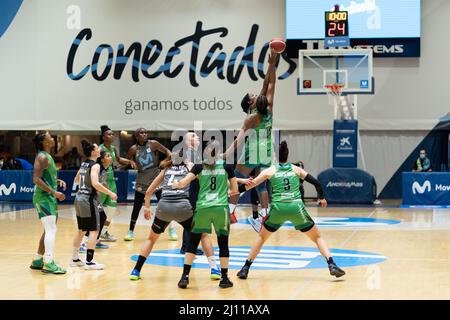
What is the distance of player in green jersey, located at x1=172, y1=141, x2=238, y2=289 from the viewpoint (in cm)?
747

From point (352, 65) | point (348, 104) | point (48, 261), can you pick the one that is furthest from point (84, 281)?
point (348, 104)

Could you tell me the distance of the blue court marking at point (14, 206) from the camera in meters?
19.2

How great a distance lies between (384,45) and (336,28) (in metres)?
4.85

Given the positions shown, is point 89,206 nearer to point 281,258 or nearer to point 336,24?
point 281,258

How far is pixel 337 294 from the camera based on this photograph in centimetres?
706

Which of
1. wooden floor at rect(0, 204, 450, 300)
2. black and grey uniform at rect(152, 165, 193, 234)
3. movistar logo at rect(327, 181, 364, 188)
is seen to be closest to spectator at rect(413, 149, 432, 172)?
movistar logo at rect(327, 181, 364, 188)

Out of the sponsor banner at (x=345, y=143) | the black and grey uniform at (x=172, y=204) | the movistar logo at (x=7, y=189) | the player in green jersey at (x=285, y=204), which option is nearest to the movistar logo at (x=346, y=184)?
the sponsor banner at (x=345, y=143)

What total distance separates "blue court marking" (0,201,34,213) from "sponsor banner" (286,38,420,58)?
10.5 m

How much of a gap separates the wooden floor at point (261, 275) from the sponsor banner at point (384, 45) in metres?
11.6

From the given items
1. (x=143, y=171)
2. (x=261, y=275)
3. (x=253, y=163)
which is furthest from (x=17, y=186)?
(x=261, y=275)

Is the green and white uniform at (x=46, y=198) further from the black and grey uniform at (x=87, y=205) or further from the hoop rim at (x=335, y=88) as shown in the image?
the hoop rim at (x=335, y=88)

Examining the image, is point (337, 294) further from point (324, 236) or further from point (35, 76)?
point (35, 76)

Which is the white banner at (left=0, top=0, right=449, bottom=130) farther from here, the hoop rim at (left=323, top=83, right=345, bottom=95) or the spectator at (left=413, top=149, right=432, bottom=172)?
the hoop rim at (left=323, top=83, right=345, bottom=95)

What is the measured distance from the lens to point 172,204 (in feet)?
25.6
